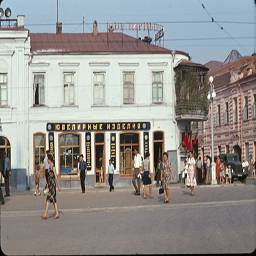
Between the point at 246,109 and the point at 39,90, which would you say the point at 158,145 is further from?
the point at 246,109

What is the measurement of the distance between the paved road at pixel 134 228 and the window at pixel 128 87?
18.0m

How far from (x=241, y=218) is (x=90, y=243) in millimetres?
6156

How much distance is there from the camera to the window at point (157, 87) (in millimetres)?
43906

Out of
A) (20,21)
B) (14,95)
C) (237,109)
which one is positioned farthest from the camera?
(237,109)

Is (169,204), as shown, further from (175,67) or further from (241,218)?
(175,67)

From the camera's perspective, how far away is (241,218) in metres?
18.1

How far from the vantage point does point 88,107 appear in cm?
4344

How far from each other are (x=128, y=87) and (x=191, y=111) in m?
4.52

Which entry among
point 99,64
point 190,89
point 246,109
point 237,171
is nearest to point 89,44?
point 99,64

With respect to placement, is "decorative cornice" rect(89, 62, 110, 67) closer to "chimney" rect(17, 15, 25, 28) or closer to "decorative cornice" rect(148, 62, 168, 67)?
"decorative cornice" rect(148, 62, 168, 67)

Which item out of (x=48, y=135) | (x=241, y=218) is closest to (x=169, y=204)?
(x=241, y=218)

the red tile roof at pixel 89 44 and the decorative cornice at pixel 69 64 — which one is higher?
the red tile roof at pixel 89 44

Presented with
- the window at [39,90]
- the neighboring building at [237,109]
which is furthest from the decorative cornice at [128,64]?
the neighboring building at [237,109]

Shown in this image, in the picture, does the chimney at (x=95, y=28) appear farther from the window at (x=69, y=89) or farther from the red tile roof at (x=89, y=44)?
the window at (x=69, y=89)
